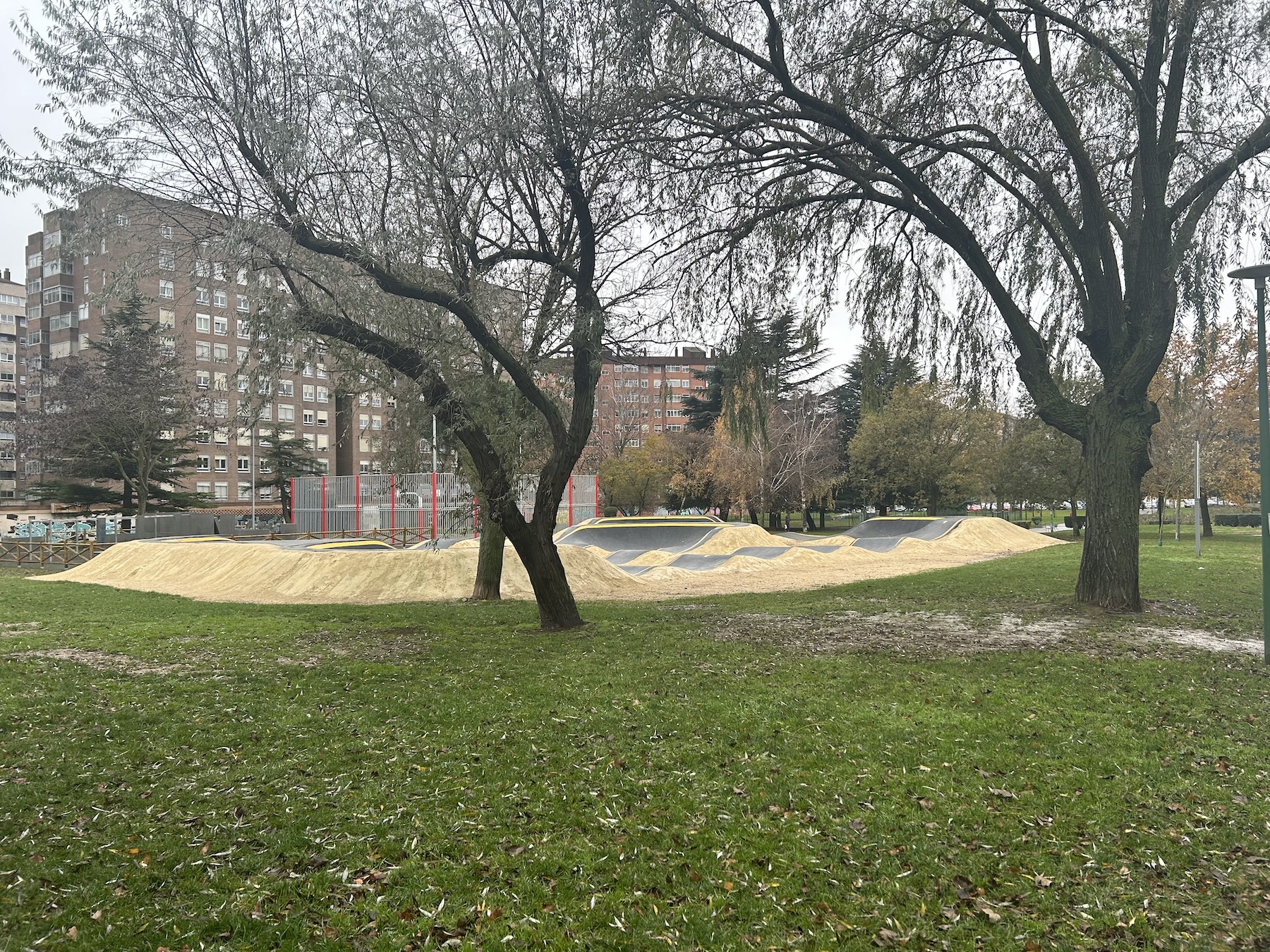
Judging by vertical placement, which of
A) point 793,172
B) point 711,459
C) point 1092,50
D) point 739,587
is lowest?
point 739,587

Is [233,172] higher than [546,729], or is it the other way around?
[233,172]

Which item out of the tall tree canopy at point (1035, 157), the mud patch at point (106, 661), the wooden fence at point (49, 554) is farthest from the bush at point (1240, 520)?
the wooden fence at point (49, 554)

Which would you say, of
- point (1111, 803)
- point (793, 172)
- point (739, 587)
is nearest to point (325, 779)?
point (1111, 803)

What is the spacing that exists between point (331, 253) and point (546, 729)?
6268 millimetres

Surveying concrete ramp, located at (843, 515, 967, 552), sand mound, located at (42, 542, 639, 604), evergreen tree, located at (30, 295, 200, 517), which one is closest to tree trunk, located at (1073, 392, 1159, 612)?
sand mound, located at (42, 542, 639, 604)

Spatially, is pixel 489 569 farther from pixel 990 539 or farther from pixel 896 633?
pixel 990 539

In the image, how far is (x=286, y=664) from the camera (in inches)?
363

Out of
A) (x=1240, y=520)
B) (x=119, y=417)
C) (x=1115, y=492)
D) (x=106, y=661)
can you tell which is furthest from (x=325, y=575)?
(x=1240, y=520)

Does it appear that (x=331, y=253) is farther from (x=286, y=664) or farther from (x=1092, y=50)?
(x=1092, y=50)

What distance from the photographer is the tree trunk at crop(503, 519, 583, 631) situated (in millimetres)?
11555

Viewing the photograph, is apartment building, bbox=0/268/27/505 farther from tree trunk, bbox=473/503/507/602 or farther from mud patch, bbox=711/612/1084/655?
mud patch, bbox=711/612/1084/655

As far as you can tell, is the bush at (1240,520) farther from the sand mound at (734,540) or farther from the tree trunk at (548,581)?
the tree trunk at (548,581)

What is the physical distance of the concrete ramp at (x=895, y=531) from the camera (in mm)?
32406

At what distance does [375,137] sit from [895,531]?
107 ft
